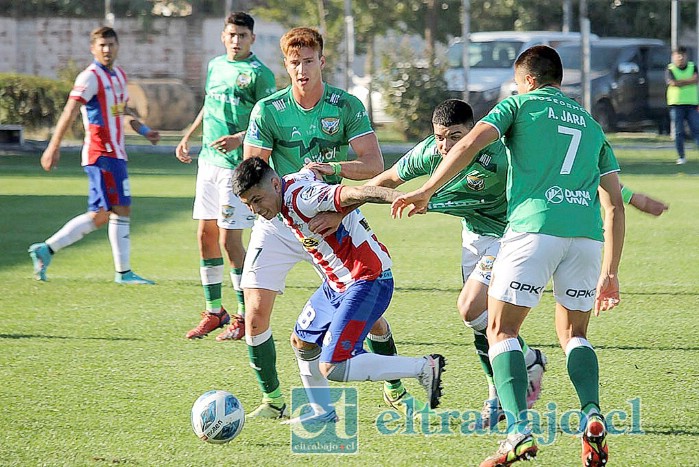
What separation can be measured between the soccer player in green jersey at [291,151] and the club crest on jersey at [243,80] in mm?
1926

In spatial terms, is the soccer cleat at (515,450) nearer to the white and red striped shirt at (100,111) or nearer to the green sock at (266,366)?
the green sock at (266,366)

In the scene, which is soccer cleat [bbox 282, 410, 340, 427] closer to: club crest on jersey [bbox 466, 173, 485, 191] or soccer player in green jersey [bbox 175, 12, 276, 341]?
club crest on jersey [bbox 466, 173, 485, 191]

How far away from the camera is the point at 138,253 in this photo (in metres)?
11.8

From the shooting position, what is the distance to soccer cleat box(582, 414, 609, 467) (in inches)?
186

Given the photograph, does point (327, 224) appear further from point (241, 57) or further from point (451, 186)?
point (241, 57)

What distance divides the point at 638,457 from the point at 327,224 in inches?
70.4

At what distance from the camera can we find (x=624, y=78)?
26969 millimetres

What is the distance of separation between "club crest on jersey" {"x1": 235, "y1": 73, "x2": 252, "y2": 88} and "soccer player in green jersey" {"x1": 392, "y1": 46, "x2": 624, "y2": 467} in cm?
344

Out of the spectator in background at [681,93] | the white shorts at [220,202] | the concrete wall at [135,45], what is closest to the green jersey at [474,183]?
the white shorts at [220,202]

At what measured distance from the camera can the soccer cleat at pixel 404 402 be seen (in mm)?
5898

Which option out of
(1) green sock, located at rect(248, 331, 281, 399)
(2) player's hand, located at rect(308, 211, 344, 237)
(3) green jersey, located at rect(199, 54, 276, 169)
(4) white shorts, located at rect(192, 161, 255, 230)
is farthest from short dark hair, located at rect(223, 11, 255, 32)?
(2) player's hand, located at rect(308, 211, 344, 237)

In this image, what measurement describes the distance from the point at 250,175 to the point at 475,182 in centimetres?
127

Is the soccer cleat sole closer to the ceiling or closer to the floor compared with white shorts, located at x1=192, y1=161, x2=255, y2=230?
closer to the floor

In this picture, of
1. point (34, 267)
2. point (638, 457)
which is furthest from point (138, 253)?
point (638, 457)
